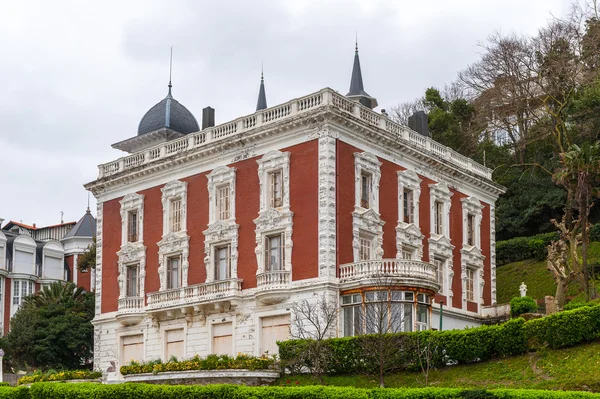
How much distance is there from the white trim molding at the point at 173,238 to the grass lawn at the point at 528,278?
18.2 metres

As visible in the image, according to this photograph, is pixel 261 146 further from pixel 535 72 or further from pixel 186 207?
pixel 535 72

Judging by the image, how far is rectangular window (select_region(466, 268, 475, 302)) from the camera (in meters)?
46.3

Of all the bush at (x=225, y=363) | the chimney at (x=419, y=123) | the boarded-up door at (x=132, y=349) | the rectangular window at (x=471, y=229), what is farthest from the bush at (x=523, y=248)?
the bush at (x=225, y=363)

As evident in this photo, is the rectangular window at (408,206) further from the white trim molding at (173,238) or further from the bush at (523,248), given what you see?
the bush at (523,248)

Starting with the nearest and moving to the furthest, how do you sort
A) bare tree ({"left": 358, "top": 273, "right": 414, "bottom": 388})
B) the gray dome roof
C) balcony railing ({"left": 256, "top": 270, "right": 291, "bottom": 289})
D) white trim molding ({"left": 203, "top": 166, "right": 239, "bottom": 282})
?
bare tree ({"left": 358, "top": 273, "right": 414, "bottom": 388}) < balcony railing ({"left": 256, "top": 270, "right": 291, "bottom": 289}) < white trim molding ({"left": 203, "top": 166, "right": 239, "bottom": 282}) < the gray dome roof

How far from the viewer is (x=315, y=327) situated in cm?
3588

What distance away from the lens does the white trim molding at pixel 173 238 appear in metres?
42.7

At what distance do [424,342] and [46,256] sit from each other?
46561mm

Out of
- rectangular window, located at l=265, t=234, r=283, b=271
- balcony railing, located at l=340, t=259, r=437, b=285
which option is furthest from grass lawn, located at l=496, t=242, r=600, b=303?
rectangular window, located at l=265, t=234, r=283, b=271

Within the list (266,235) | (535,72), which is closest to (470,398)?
(266,235)

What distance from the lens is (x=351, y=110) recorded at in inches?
1556

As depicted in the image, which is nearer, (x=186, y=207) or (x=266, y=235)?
(x=266, y=235)

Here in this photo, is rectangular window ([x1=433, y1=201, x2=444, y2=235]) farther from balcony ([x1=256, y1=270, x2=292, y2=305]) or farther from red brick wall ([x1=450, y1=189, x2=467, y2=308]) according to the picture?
balcony ([x1=256, y1=270, x2=292, y2=305])

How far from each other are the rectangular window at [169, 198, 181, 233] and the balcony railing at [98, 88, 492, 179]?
2.18m
